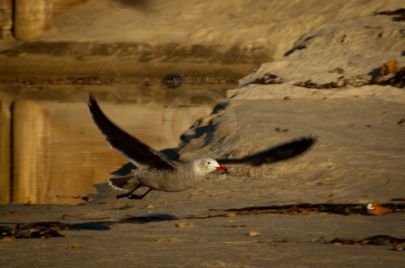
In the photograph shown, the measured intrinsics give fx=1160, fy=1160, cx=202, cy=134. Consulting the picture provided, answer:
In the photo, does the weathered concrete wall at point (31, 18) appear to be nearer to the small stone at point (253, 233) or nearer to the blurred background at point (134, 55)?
the blurred background at point (134, 55)

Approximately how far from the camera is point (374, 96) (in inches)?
748

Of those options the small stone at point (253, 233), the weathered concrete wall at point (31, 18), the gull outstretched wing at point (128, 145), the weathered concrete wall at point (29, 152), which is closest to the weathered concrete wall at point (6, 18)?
the weathered concrete wall at point (31, 18)

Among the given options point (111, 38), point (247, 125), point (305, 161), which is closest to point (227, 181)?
point (305, 161)

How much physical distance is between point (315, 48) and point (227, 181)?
11.1 metres

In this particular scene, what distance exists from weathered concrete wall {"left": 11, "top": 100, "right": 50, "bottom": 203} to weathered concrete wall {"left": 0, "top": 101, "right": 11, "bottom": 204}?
0.10 meters

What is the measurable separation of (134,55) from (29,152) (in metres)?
11.8

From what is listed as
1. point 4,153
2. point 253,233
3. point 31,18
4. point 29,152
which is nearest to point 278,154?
point 253,233

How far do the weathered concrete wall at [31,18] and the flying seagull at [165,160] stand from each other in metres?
21.7

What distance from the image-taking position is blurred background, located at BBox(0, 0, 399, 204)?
76.1ft

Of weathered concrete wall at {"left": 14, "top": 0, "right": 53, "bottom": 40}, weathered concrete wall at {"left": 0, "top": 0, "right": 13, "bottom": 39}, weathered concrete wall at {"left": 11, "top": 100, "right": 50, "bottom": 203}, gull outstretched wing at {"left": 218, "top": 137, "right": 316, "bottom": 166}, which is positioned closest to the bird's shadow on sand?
gull outstretched wing at {"left": 218, "top": 137, "right": 316, "bottom": 166}

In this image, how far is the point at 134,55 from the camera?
3031 centimetres

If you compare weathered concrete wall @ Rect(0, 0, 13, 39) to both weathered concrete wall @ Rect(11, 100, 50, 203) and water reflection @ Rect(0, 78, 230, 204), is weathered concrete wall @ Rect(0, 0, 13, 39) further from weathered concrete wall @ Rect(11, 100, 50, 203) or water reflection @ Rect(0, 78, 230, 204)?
water reflection @ Rect(0, 78, 230, 204)

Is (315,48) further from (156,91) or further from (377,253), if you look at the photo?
(377,253)

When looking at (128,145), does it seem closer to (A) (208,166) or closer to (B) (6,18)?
(A) (208,166)
